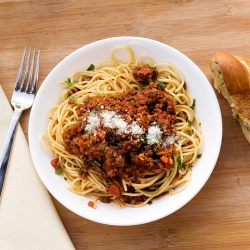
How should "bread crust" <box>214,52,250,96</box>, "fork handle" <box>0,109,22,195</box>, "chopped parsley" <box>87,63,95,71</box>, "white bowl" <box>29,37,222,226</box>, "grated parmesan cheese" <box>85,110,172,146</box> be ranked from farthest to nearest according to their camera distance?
"chopped parsley" <box>87,63,95,71</box>
"fork handle" <box>0,109,22,195</box>
"bread crust" <box>214,52,250,96</box>
"white bowl" <box>29,37,222,226</box>
"grated parmesan cheese" <box>85,110,172,146</box>

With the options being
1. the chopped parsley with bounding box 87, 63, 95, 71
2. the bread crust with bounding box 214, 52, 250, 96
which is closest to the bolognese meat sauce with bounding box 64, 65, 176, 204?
the chopped parsley with bounding box 87, 63, 95, 71

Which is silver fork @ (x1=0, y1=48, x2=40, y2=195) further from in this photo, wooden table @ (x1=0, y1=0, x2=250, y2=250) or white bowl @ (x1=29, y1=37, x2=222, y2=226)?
white bowl @ (x1=29, y1=37, x2=222, y2=226)

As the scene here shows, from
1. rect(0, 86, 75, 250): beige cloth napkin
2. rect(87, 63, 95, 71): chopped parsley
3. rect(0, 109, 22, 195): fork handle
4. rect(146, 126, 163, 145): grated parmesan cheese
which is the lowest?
rect(0, 86, 75, 250): beige cloth napkin

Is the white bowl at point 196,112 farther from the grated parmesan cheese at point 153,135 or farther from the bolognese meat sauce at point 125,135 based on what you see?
the grated parmesan cheese at point 153,135

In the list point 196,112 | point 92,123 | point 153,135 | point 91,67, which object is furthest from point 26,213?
point 196,112

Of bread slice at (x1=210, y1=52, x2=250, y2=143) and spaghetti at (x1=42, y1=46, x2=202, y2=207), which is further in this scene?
bread slice at (x1=210, y1=52, x2=250, y2=143)

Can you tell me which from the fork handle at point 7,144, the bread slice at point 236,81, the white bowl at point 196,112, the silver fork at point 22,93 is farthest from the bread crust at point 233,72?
the fork handle at point 7,144

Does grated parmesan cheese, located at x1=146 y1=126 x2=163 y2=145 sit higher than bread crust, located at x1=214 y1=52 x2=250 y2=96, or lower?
lower

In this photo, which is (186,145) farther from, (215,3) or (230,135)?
(215,3)
